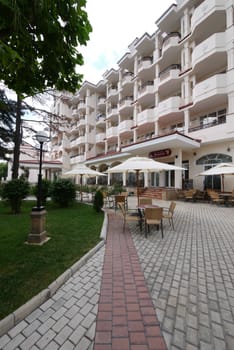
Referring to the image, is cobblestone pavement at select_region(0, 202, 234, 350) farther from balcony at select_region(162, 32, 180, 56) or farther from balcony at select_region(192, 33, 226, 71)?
balcony at select_region(162, 32, 180, 56)

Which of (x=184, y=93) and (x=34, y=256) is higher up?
(x=184, y=93)

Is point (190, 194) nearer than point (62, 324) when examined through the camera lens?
No

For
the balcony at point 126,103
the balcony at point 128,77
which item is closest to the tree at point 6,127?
the balcony at point 126,103

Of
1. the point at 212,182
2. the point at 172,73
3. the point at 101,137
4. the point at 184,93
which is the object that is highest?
the point at 172,73

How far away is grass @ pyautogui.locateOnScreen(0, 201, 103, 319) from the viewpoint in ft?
9.15

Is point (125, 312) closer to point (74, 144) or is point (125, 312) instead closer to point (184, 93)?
point (184, 93)

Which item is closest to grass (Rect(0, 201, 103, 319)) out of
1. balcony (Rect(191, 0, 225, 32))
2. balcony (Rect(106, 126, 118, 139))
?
balcony (Rect(191, 0, 225, 32))

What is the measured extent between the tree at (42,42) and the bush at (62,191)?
806 centimetres

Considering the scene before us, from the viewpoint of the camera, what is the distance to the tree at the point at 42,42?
2.10 metres

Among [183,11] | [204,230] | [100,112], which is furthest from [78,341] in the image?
[100,112]

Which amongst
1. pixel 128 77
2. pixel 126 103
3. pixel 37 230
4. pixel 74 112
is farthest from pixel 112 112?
pixel 37 230

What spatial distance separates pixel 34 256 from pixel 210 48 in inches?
744

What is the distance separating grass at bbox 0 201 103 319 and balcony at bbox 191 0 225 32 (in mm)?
19053

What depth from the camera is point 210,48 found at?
1454 cm
